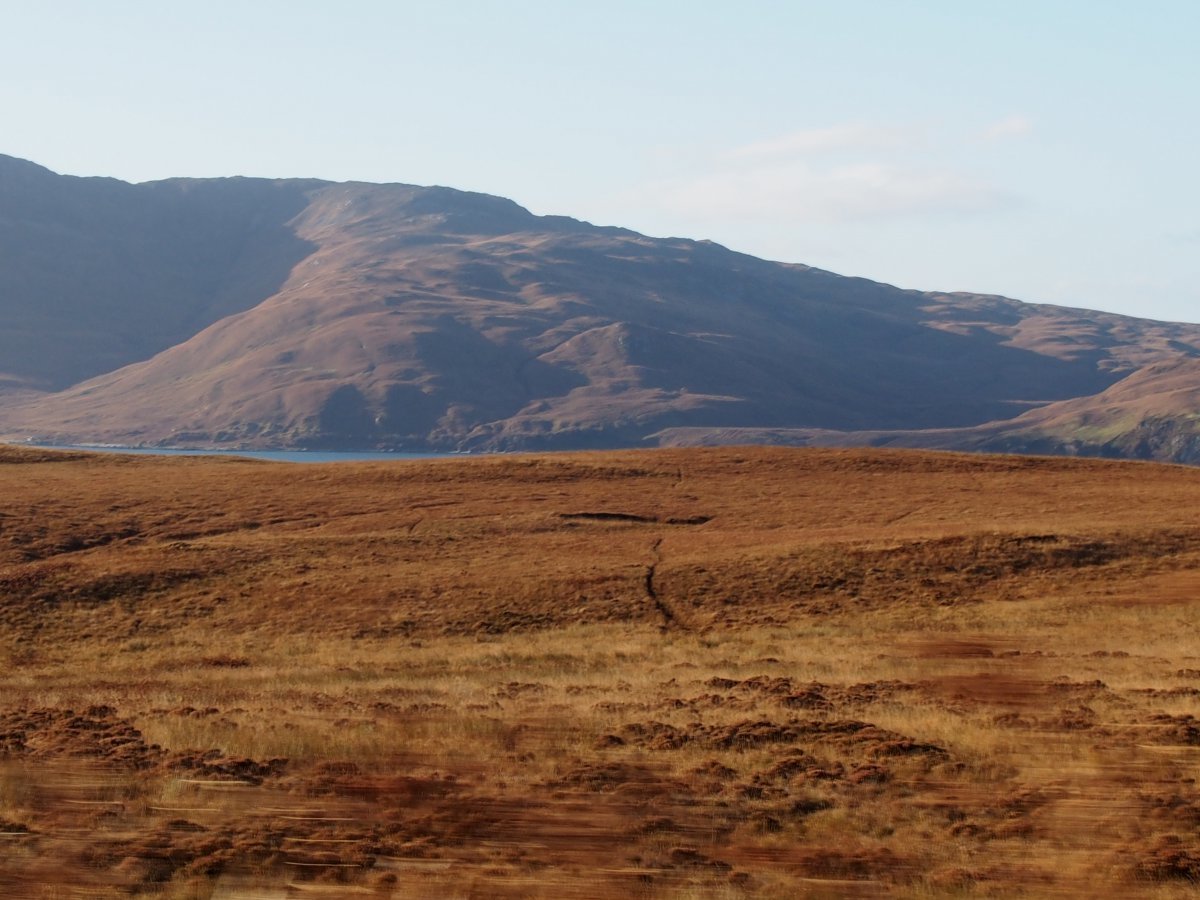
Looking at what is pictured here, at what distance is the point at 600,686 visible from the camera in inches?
893

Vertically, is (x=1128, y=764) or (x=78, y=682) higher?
(x=1128, y=764)

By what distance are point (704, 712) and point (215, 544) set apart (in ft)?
91.0

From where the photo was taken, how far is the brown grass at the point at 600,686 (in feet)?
37.1

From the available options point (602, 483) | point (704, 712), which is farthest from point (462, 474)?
point (704, 712)

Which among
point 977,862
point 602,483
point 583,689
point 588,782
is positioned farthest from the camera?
point 602,483

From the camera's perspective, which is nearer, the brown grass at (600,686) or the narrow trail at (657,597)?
the brown grass at (600,686)

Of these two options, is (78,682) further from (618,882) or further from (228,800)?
(618,882)

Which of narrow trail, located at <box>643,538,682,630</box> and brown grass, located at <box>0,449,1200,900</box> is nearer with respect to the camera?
brown grass, located at <box>0,449,1200,900</box>

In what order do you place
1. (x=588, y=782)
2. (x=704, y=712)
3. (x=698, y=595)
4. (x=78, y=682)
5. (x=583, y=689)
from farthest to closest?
(x=698, y=595) → (x=78, y=682) → (x=583, y=689) → (x=704, y=712) → (x=588, y=782)

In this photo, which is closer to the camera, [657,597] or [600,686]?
[600,686]

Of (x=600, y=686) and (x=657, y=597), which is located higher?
(x=600, y=686)

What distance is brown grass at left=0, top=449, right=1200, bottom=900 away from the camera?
1130 cm

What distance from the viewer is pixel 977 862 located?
1130 cm

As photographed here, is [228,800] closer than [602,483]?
Yes
